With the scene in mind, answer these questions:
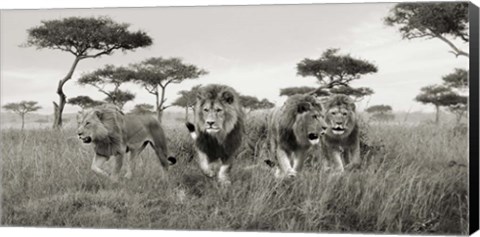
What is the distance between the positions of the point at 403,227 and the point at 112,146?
99.5 inches

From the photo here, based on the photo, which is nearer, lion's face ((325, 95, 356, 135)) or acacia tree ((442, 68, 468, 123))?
acacia tree ((442, 68, 468, 123))

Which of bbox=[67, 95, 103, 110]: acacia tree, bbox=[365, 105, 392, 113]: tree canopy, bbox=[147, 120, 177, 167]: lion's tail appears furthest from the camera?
bbox=[67, 95, 103, 110]: acacia tree

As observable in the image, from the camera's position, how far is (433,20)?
8.49m

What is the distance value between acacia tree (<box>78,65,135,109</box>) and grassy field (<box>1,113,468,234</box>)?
0.47 m

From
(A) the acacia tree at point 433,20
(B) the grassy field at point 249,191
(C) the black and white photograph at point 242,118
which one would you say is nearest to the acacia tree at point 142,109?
(C) the black and white photograph at point 242,118

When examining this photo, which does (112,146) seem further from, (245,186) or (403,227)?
(403,227)

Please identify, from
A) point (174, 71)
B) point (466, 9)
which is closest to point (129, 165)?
point (174, 71)

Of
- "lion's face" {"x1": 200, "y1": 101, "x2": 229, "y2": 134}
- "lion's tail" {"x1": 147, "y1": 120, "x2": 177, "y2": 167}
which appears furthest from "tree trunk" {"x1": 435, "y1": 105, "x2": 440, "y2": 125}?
"lion's tail" {"x1": 147, "y1": 120, "x2": 177, "y2": 167}

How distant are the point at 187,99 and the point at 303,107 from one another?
0.96 metres

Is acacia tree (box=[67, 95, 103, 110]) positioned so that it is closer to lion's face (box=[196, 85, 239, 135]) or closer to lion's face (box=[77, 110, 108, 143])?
lion's face (box=[77, 110, 108, 143])

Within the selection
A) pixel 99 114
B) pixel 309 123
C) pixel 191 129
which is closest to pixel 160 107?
pixel 191 129

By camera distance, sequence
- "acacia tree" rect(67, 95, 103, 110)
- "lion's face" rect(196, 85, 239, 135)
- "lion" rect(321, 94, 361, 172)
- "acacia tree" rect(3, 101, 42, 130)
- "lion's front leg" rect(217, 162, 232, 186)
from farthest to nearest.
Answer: "acacia tree" rect(3, 101, 42, 130)
"acacia tree" rect(67, 95, 103, 110)
"lion's front leg" rect(217, 162, 232, 186)
"lion's face" rect(196, 85, 239, 135)
"lion" rect(321, 94, 361, 172)

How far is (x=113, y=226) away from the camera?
912cm

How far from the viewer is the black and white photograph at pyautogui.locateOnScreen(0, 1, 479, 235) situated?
27.8 feet
